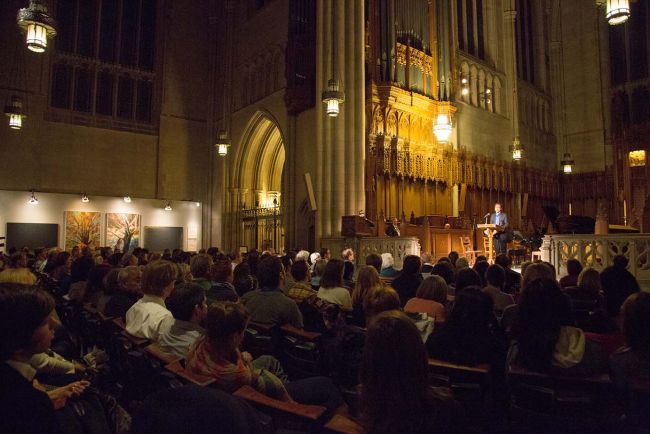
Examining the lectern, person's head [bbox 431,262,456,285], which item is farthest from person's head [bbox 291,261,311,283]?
the lectern

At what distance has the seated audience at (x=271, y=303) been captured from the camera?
3.81m

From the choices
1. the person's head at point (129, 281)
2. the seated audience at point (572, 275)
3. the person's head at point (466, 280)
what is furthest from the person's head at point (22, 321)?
the seated audience at point (572, 275)

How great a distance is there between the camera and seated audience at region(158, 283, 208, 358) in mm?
3139

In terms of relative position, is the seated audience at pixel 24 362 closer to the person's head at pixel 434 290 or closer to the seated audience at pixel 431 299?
the seated audience at pixel 431 299

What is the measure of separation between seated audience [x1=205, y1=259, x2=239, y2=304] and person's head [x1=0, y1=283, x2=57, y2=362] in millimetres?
2401

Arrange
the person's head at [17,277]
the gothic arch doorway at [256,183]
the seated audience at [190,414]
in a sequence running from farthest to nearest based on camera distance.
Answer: the gothic arch doorway at [256,183]
the person's head at [17,277]
the seated audience at [190,414]

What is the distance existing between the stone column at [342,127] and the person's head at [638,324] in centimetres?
1122

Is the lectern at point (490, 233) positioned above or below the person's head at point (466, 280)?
above

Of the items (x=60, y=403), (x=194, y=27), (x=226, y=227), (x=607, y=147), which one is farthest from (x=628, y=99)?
(x=60, y=403)

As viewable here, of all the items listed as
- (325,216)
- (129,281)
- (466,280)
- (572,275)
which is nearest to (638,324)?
(466,280)

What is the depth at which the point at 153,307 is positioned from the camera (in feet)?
11.9

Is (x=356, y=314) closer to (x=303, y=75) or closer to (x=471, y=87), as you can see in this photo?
(x=303, y=75)

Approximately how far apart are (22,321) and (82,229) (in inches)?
743

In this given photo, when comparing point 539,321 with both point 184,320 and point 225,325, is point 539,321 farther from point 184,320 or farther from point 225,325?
point 184,320
